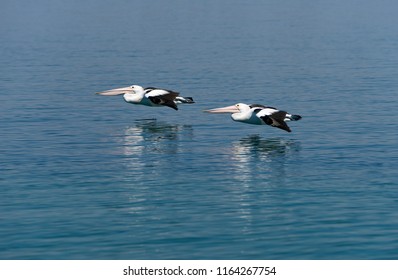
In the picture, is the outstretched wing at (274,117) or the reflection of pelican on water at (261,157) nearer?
the reflection of pelican on water at (261,157)

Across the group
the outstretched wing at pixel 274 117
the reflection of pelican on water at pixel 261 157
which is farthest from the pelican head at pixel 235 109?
the reflection of pelican on water at pixel 261 157

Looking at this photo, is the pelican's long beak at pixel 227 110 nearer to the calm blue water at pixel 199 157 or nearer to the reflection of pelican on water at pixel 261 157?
the calm blue water at pixel 199 157

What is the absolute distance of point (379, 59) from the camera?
7394 centimetres

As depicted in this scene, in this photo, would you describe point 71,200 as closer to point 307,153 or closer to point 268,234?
point 268,234

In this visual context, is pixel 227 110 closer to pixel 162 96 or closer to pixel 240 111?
pixel 240 111

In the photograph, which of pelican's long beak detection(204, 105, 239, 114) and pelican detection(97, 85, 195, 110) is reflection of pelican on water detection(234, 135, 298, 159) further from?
pelican detection(97, 85, 195, 110)

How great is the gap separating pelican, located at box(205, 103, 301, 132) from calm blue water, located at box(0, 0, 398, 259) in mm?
701

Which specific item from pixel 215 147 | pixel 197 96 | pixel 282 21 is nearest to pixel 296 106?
pixel 197 96

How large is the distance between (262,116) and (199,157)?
5.16 meters

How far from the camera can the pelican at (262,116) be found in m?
41.7

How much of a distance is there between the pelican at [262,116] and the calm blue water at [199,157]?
2.30 ft

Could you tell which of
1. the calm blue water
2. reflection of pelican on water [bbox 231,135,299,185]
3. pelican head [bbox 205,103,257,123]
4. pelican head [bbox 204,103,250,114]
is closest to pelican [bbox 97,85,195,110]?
the calm blue water

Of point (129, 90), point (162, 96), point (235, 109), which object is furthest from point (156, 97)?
point (235, 109)

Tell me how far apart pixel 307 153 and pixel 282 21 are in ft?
247
